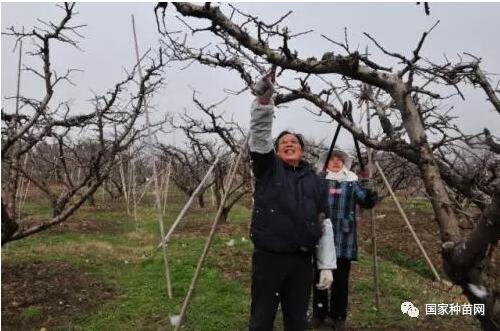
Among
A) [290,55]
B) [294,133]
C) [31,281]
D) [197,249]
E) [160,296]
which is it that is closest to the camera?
[290,55]

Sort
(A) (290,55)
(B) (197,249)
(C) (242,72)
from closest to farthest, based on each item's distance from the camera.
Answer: (A) (290,55) → (C) (242,72) → (B) (197,249)

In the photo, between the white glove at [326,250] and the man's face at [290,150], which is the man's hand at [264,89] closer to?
the man's face at [290,150]

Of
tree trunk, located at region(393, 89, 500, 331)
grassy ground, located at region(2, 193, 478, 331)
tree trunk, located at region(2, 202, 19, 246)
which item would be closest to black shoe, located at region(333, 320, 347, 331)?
grassy ground, located at region(2, 193, 478, 331)

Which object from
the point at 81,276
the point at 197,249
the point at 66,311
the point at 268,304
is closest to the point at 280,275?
the point at 268,304

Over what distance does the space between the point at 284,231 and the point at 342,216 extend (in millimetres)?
1770

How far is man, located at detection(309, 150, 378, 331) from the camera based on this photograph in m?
5.05

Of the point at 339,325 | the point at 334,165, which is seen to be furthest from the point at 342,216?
the point at 339,325

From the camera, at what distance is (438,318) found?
5.83m

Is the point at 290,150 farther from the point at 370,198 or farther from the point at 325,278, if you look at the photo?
the point at 370,198

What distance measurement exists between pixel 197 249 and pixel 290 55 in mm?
7102

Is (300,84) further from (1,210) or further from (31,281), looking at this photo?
(31,281)

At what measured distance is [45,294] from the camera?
21.9 feet

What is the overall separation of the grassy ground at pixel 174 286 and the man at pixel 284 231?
1312 mm

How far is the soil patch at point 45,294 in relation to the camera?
572cm
